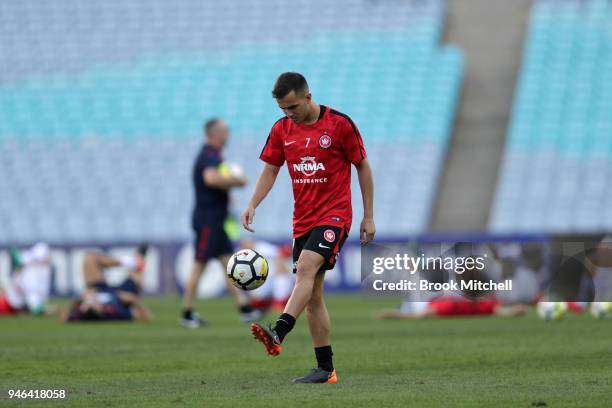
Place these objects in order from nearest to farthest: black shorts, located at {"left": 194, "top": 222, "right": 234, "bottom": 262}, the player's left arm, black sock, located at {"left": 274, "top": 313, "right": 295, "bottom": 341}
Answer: black sock, located at {"left": 274, "top": 313, "right": 295, "bottom": 341}, the player's left arm, black shorts, located at {"left": 194, "top": 222, "right": 234, "bottom": 262}

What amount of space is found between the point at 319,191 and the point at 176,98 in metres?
19.1

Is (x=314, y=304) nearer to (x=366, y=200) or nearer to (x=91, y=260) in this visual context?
(x=366, y=200)

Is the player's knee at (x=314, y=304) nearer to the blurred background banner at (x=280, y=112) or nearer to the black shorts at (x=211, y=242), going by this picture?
the black shorts at (x=211, y=242)

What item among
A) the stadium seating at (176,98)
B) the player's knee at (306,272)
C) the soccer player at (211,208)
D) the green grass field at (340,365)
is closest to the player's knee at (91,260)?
the green grass field at (340,365)

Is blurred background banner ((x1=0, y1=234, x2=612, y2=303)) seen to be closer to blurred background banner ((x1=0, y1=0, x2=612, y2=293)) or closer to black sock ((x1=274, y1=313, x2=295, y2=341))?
blurred background banner ((x1=0, y1=0, x2=612, y2=293))

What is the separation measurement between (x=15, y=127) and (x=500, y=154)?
10892 millimetres

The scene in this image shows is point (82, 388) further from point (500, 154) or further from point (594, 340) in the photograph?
point (500, 154)

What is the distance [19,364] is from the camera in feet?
26.6

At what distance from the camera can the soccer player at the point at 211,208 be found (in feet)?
41.3

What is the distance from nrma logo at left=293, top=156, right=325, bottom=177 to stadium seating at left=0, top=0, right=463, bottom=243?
15.2 meters

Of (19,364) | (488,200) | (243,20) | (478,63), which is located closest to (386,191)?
(488,200)

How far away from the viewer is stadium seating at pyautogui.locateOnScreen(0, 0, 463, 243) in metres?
23.4

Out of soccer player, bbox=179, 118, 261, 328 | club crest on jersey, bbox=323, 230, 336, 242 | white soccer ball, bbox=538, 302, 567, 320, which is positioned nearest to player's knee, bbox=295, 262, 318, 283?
club crest on jersey, bbox=323, 230, 336, 242

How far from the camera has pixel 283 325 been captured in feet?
21.2
